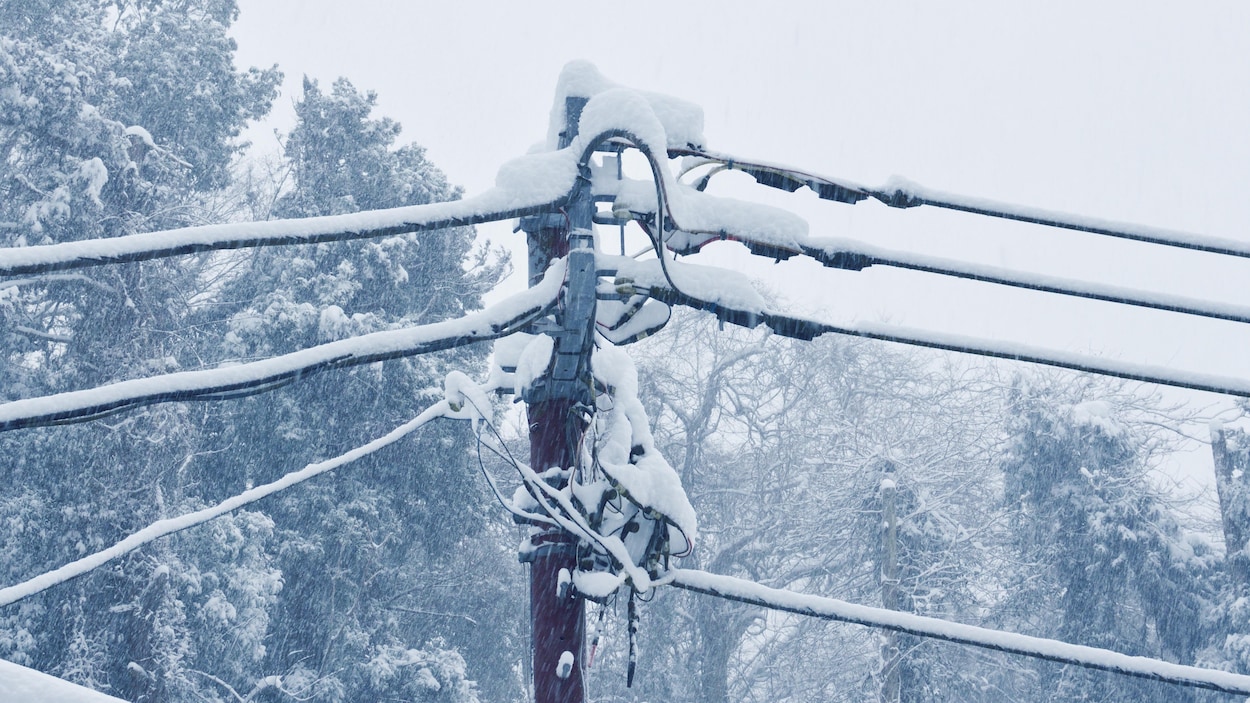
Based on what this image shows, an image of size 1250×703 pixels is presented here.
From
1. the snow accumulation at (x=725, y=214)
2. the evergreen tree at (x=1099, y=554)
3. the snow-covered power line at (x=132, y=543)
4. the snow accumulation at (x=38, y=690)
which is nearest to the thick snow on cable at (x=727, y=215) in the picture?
the snow accumulation at (x=725, y=214)

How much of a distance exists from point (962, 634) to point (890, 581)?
522 inches

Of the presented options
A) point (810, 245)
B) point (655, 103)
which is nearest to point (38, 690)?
point (810, 245)

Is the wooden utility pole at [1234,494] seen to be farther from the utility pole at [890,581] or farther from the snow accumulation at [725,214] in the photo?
the snow accumulation at [725,214]

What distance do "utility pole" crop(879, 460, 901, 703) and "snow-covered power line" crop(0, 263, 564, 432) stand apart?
45.5ft

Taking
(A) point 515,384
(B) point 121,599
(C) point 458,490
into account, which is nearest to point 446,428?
(C) point 458,490

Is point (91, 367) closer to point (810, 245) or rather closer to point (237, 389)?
point (237, 389)

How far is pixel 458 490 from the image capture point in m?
19.4

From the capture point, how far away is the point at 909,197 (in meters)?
3.44

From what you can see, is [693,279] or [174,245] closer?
[174,245]

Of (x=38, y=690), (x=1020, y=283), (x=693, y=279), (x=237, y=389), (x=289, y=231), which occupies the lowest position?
(x=38, y=690)

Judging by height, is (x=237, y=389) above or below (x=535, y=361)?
below

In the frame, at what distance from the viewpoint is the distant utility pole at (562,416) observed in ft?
10.6

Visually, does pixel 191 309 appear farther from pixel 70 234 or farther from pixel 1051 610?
pixel 1051 610

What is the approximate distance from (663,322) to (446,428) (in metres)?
16.1
